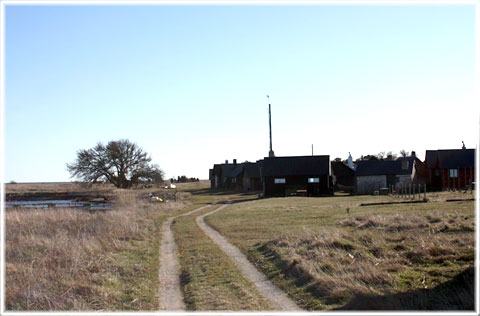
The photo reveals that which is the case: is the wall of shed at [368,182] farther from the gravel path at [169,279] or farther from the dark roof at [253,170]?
the gravel path at [169,279]

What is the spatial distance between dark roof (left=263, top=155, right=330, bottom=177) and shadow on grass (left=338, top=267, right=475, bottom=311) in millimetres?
47534

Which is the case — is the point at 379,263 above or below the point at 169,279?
above

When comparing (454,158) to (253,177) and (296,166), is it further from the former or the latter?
(253,177)

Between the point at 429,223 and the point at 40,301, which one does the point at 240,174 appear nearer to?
the point at 429,223

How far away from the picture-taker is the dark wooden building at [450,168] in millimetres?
57656

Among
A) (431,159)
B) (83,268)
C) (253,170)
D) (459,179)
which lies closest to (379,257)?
(83,268)

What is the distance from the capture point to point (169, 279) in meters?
12.2

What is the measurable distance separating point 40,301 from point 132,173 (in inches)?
2565

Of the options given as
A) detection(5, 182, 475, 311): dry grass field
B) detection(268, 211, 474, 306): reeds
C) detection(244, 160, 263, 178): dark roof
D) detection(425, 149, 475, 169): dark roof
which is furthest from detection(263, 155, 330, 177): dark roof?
detection(268, 211, 474, 306): reeds

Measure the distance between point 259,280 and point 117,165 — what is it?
2534 inches

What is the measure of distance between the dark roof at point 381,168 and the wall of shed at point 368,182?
0.48 m

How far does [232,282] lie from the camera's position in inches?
438

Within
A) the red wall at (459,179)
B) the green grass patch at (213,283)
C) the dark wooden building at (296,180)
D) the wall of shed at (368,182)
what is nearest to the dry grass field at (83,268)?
the green grass patch at (213,283)

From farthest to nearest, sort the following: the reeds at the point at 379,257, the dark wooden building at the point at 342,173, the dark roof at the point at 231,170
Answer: the dark roof at the point at 231,170 → the dark wooden building at the point at 342,173 → the reeds at the point at 379,257
